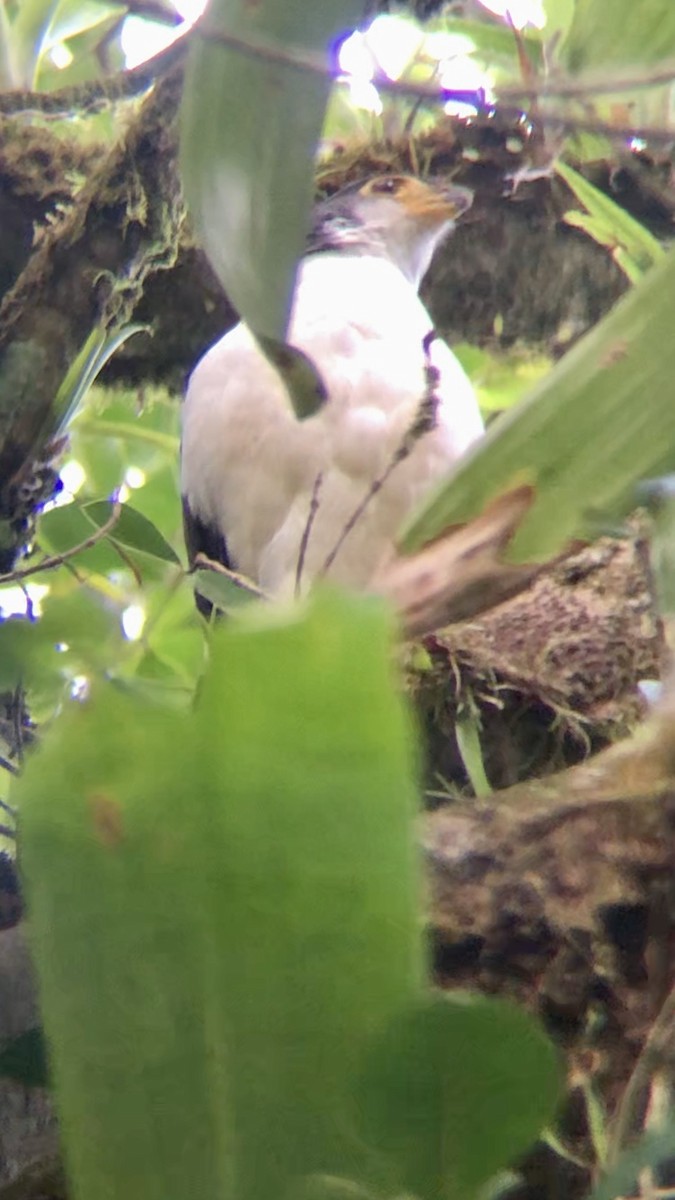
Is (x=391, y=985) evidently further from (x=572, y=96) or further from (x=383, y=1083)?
(x=572, y=96)

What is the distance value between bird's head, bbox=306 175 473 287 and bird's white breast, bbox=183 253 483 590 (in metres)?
0.25

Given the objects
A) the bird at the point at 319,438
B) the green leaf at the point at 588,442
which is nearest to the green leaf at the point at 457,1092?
the green leaf at the point at 588,442

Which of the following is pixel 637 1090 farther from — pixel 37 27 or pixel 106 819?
pixel 37 27

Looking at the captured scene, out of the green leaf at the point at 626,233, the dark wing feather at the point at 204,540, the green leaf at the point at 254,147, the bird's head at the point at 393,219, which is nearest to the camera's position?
the green leaf at the point at 254,147

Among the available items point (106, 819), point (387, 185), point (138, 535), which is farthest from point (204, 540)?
point (106, 819)

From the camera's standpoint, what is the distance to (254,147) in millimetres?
524

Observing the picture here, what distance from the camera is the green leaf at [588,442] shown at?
56 cm

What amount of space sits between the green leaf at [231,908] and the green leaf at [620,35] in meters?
0.46

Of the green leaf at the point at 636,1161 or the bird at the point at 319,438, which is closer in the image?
the green leaf at the point at 636,1161

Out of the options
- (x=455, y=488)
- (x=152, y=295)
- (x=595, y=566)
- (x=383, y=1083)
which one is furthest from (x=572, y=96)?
(x=152, y=295)

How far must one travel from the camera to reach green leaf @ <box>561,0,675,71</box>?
2.29ft

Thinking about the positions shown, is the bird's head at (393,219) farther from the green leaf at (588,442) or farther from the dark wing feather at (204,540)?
the green leaf at (588,442)

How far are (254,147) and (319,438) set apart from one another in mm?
760

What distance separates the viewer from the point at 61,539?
1106mm
